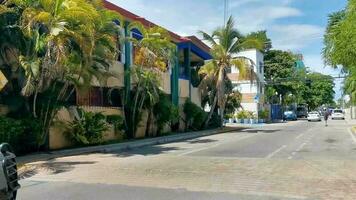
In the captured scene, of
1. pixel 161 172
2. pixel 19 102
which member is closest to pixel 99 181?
pixel 161 172

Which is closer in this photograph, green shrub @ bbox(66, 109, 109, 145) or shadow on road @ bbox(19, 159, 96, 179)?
shadow on road @ bbox(19, 159, 96, 179)

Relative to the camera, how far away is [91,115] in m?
23.0

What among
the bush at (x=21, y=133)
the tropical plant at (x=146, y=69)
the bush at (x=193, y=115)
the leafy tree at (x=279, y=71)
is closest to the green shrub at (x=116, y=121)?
the tropical plant at (x=146, y=69)

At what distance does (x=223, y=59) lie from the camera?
3931cm

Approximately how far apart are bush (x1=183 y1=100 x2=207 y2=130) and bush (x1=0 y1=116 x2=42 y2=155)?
1845 cm

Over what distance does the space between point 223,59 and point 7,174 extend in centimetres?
3498

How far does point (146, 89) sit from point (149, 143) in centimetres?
360

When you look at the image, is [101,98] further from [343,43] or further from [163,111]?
[343,43]

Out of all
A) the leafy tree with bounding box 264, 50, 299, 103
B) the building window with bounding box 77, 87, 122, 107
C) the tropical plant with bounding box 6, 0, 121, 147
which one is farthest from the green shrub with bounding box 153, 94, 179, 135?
the leafy tree with bounding box 264, 50, 299, 103

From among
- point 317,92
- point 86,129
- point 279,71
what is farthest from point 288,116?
point 86,129

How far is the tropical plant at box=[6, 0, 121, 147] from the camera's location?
58.4ft

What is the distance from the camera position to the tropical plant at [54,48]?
58.4 feet

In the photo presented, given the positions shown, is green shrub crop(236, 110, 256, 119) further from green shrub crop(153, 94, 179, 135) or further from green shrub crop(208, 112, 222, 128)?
green shrub crop(153, 94, 179, 135)

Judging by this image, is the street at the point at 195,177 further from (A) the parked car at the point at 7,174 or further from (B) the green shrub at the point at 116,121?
(B) the green shrub at the point at 116,121
